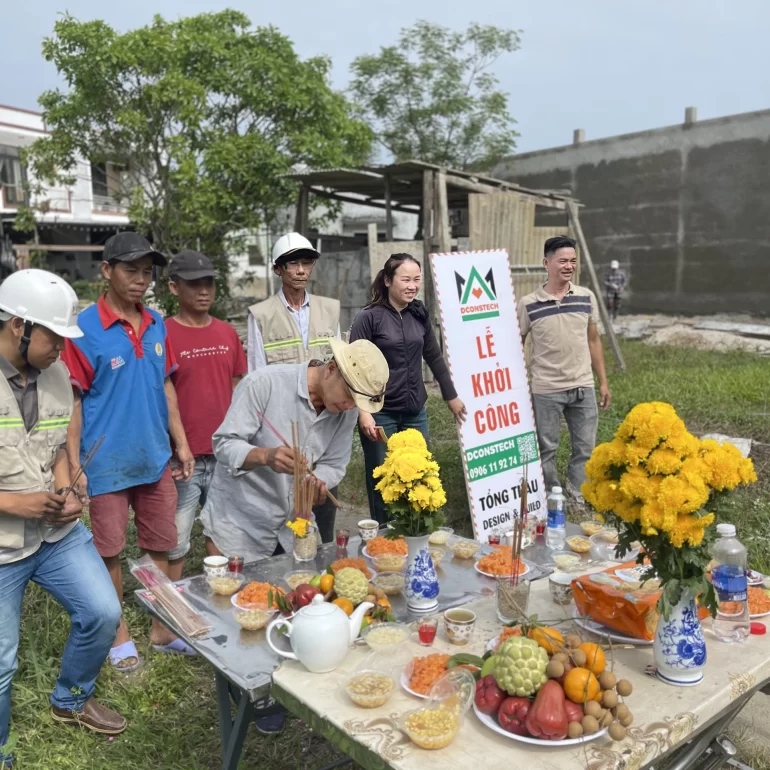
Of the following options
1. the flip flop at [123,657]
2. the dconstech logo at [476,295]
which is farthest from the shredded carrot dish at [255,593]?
the dconstech logo at [476,295]

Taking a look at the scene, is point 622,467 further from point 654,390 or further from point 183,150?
point 183,150

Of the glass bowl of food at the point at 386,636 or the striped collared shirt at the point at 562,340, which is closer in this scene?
the glass bowl of food at the point at 386,636

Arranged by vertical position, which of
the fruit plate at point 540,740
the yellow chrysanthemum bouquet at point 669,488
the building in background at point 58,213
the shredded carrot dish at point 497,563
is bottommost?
the shredded carrot dish at point 497,563

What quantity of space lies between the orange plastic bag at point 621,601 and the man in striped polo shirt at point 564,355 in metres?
2.46

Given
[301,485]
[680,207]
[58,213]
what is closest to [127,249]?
[301,485]

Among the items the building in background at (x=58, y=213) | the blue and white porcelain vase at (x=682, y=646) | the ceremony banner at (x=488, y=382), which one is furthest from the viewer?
the building in background at (x=58, y=213)

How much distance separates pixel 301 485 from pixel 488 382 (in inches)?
91.3

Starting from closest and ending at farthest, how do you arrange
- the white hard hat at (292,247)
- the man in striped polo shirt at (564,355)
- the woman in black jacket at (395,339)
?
the white hard hat at (292,247) → the woman in black jacket at (395,339) → the man in striped polo shirt at (564,355)

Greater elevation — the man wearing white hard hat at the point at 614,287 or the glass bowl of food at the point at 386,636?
the man wearing white hard hat at the point at 614,287

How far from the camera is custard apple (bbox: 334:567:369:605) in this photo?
2.22 metres

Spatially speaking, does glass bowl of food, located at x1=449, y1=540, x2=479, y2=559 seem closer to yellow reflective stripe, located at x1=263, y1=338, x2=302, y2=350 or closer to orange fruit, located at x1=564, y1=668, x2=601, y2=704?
orange fruit, located at x1=564, y1=668, x2=601, y2=704

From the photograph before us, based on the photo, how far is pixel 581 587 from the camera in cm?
216

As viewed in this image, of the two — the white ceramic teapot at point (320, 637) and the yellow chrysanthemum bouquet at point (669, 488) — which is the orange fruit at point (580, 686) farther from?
the white ceramic teapot at point (320, 637)

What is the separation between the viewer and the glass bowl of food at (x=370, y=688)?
1.71 metres
